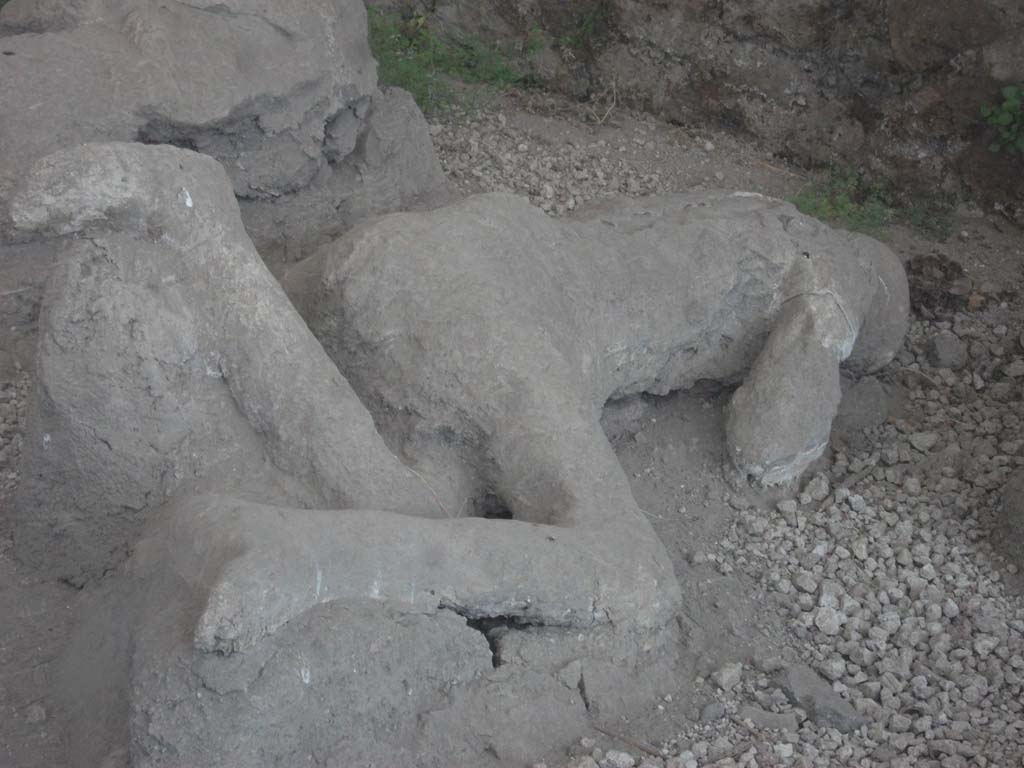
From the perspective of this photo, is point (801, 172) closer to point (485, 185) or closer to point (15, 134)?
point (485, 185)

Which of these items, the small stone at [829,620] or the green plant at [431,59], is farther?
the green plant at [431,59]

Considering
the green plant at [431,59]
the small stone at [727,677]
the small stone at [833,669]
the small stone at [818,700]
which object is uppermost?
the small stone at [818,700]

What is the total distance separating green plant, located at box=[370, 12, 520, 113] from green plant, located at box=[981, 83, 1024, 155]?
2152mm

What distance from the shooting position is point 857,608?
3.59 metres

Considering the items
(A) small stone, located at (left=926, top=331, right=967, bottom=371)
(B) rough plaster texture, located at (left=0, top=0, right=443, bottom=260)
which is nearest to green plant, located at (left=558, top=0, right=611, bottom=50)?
(B) rough plaster texture, located at (left=0, top=0, right=443, bottom=260)

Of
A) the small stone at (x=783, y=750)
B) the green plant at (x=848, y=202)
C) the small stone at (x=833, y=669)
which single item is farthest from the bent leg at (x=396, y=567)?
the green plant at (x=848, y=202)

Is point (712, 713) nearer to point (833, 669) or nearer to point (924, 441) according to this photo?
point (833, 669)

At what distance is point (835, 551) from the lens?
12.6 ft

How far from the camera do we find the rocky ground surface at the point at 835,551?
3.02 meters

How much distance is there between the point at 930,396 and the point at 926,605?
1162 millimetres

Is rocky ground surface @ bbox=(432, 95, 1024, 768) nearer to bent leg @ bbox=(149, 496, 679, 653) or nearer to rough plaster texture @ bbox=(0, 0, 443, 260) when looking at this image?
bent leg @ bbox=(149, 496, 679, 653)

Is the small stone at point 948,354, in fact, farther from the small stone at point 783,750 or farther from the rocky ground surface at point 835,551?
the small stone at point 783,750

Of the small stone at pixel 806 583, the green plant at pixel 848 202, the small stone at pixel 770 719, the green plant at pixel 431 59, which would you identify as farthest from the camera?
the green plant at pixel 431 59

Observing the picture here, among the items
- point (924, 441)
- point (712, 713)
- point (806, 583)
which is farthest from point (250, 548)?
point (924, 441)
